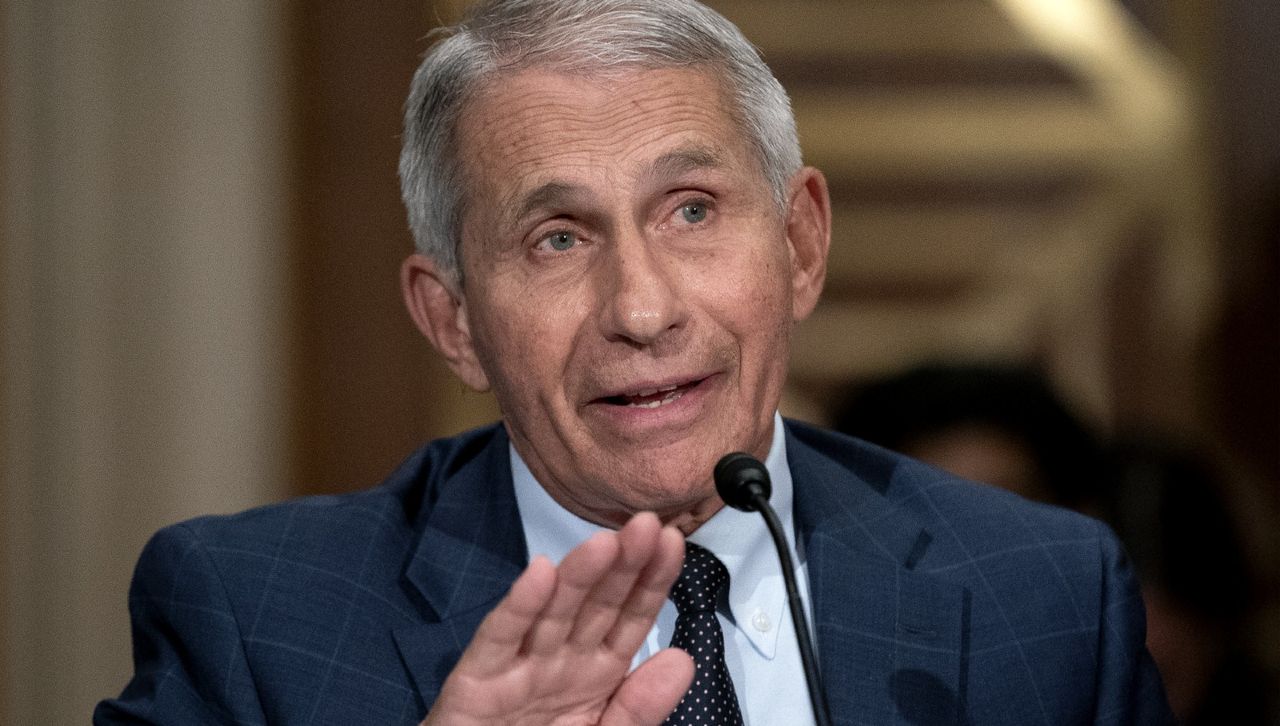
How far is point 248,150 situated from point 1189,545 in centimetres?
229

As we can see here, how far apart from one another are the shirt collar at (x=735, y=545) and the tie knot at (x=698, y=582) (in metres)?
0.03

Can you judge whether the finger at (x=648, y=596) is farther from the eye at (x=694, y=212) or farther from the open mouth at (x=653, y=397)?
the eye at (x=694, y=212)

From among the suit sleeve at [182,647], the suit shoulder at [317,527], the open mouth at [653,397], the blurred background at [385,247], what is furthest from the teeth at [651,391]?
the blurred background at [385,247]

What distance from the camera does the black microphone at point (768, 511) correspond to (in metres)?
1.54

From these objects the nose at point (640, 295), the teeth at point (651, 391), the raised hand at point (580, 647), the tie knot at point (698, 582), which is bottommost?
the tie knot at point (698, 582)

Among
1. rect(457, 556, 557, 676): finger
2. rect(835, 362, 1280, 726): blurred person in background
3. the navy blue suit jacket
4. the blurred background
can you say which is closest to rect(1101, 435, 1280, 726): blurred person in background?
rect(835, 362, 1280, 726): blurred person in background

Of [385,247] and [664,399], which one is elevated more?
[664,399]

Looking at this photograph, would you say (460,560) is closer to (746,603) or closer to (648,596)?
Answer: (746,603)

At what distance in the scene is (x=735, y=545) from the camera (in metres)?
1.98

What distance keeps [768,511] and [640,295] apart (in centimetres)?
30

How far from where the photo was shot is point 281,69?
13.4ft

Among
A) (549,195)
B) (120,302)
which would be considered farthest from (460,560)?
(120,302)

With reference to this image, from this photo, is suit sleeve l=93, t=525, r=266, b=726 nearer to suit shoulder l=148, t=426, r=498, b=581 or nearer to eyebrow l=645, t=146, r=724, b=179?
suit shoulder l=148, t=426, r=498, b=581

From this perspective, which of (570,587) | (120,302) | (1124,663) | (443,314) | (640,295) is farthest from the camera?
(120,302)
